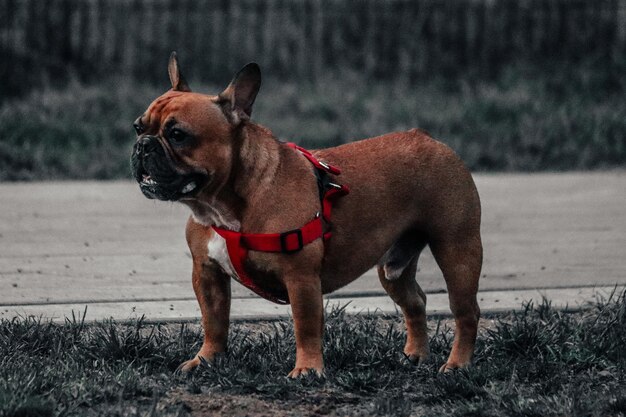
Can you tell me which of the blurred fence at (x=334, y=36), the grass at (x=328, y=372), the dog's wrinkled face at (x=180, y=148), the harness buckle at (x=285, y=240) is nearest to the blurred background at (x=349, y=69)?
the blurred fence at (x=334, y=36)

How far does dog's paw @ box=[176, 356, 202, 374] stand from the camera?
15.6 feet

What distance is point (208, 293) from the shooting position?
4.83 m

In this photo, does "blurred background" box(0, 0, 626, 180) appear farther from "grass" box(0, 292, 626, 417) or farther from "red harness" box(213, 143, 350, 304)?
"red harness" box(213, 143, 350, 304)

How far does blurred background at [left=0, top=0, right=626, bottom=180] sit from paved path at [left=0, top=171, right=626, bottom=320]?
51.0 inches

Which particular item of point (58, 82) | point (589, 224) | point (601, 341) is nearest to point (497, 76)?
point (58, 82)

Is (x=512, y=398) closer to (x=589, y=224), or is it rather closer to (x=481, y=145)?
(x=589, y=224)

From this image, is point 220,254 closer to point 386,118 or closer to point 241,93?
point 241,93

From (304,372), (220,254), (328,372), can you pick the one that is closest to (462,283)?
(328,372)

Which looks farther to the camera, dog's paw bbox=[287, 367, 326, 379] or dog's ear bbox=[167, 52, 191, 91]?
dog's ear bbox=[167, 52, 191, 91]

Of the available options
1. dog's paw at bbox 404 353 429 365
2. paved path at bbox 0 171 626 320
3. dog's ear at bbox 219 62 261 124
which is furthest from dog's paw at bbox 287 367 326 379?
paved path at bbox 0 171 626 320

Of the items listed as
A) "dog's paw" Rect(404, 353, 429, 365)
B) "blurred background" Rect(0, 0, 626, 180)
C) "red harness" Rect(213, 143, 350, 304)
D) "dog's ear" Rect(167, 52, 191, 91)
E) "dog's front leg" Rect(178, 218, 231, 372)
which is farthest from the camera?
"blurred background" Rect(0, 0, 626, 180)

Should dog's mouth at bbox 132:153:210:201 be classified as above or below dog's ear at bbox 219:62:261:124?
below

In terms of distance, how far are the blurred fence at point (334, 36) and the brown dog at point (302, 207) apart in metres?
9.04

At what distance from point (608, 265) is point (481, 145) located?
152 inches
